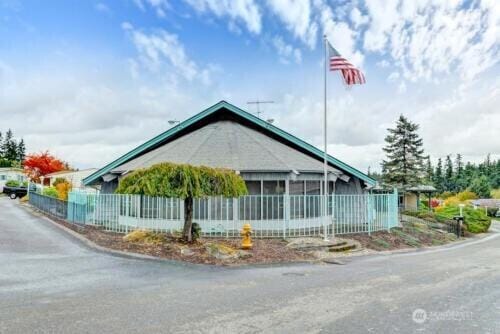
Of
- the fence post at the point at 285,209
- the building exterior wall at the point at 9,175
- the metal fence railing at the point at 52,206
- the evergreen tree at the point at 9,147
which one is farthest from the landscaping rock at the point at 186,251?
the evergreen tree at the point at 9,147

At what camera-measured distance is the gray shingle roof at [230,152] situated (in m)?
17.2

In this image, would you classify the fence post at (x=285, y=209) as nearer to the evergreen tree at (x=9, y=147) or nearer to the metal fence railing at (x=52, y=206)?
the metal fence railing at (x=52, y=206)

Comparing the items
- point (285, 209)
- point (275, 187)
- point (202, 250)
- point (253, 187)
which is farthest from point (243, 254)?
point (275, 187)

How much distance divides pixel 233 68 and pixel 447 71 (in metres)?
10.1

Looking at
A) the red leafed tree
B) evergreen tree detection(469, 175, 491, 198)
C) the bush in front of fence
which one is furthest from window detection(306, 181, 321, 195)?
evergreen tree detection(469, 175, 491, 198)

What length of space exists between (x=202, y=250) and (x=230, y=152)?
662 centimetres

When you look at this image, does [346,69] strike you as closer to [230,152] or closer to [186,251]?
[230,152]

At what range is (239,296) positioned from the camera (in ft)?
25.0

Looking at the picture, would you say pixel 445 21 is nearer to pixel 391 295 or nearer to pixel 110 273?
pixel 391 295

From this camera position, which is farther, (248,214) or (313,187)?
(313,187)

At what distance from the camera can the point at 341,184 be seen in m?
21.3

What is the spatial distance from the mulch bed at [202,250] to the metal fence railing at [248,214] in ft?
5.23

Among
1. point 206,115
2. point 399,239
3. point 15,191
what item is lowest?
point 399,239

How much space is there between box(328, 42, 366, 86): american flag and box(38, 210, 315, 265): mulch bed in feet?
20.3
